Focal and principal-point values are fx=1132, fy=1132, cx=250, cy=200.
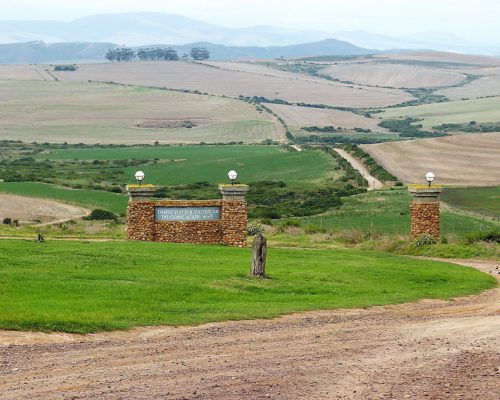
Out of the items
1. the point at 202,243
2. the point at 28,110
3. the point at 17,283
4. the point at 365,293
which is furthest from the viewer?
the point at 28,110

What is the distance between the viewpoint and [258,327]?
1941 centimetres

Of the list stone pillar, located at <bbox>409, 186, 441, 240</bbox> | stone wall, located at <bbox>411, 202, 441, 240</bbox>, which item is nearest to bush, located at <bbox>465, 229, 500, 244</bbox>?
stone wall, located at <bbox>411, 202, 441, 240</bbox>

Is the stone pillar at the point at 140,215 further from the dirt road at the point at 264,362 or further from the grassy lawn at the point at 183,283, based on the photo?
the dirt road at the point at 264,362

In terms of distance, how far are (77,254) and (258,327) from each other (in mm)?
9742

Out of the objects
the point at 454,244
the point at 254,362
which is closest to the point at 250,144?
the point at 454,244

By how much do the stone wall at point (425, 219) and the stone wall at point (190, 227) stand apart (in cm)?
629

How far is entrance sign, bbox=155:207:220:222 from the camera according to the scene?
3794 cm

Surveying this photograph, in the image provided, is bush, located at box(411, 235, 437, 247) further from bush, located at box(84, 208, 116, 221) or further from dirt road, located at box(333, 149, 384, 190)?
dirt road, located at box(333, 149, 384, 190)

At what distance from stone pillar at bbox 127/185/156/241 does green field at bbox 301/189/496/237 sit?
11.3m

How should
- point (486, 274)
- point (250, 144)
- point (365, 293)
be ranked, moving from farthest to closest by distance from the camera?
point (250, 144), point (486, 274), point (365, 293)

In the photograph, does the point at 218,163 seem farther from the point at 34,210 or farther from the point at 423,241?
the point at 423,241

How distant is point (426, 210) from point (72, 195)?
43.7 meters

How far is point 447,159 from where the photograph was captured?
101 m

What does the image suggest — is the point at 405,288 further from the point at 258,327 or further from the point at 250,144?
the point at 250,144
